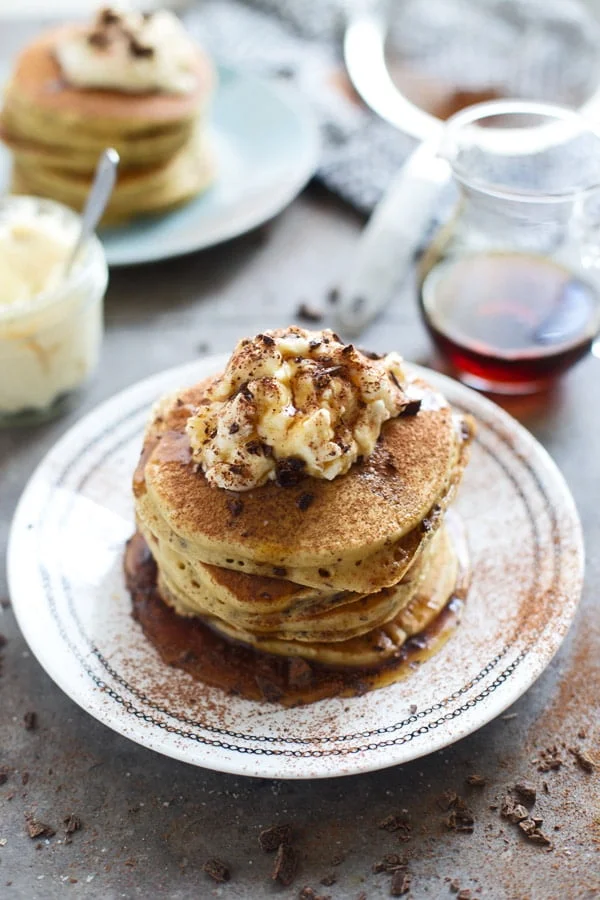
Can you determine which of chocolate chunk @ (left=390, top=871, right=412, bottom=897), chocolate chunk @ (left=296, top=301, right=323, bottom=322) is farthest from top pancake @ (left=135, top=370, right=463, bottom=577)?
chocolate chunk @ (left=296, top=301, right=323, bottom=322)

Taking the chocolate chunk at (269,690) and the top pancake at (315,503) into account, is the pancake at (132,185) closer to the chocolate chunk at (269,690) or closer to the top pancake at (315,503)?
the top pancake at (315,503)

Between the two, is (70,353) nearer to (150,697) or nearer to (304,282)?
(304,282)

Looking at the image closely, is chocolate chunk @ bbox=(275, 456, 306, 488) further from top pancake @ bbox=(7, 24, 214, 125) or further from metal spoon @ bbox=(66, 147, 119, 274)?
top pancake @ bbox=(7, 24, 214, 125)

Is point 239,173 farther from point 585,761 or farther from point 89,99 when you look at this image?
point 585,761

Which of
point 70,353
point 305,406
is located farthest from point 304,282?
point 305,406

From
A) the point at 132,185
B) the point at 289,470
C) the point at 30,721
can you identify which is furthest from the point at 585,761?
the point at 132,185

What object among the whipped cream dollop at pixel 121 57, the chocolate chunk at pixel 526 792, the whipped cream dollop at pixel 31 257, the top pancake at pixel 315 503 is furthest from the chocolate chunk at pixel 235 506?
the whipped cream dollop at pixel 121 57
